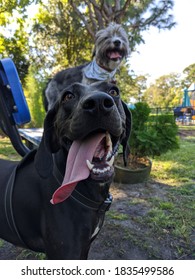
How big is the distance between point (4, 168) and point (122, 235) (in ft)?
5.42

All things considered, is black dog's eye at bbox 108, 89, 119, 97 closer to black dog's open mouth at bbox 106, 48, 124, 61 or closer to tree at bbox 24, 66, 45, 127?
black dog's open mouth at bbox 106, 48, 124, 61

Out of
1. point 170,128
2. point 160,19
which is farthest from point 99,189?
point 160,19

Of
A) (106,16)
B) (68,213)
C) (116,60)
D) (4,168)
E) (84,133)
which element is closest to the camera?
(84,133)

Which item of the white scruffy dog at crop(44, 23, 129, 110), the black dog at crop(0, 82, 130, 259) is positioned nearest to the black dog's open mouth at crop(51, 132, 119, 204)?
the black dog at crop(0, 82, 130, 259)

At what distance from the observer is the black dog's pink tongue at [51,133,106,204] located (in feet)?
4.78

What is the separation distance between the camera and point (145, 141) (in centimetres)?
457

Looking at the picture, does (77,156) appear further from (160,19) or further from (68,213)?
(160,19)

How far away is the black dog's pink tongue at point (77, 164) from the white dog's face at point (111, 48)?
3.18 m

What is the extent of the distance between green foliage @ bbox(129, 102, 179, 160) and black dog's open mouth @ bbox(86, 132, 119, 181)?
3.08 m

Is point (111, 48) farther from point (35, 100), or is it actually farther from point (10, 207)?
point (35, 100)

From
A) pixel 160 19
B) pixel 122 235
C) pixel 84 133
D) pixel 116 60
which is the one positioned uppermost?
pixel 160 19

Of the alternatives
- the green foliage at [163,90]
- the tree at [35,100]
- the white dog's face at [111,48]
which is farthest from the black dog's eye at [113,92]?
the green foliage at [163,90]

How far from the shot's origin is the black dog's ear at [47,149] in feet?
5.67

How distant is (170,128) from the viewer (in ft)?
15.6
